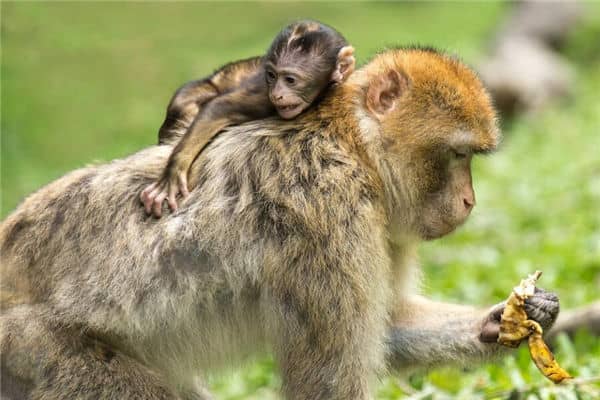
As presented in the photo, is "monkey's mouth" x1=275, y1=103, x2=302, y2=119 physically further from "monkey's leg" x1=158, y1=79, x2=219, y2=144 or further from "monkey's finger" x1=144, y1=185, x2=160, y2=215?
"monkey's finger" x1=144, y1=185, x2=160, y2=215

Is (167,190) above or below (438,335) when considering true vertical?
above

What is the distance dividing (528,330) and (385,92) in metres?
1.33

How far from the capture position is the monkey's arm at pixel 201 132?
417cm

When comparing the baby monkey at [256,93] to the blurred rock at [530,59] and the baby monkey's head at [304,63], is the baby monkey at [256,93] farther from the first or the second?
the blurred rock at [530,59]

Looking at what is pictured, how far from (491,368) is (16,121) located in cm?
1073

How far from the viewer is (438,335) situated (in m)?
4.87

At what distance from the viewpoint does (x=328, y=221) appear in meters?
4.04

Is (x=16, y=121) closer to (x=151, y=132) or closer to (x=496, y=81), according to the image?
(x=151, y=132)

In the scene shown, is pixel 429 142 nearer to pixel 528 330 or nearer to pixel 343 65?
pixel 343 65

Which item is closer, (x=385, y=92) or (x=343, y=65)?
(x=385, y=92)

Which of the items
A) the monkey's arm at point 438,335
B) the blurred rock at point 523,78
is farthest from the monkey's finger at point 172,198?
the blurred rock at point 523,78

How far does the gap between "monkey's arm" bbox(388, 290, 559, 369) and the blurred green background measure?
25.4 inches

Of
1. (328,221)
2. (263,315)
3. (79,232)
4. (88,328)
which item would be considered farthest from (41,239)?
(328,221)

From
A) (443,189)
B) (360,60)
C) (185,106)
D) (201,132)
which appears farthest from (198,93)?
(360,60)
